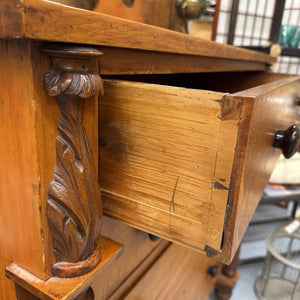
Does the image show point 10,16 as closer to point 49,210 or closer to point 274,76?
point 49,210

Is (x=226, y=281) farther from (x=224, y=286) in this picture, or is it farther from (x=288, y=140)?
(x=288, y=140)

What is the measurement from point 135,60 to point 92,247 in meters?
0.27

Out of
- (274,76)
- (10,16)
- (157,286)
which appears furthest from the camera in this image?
(274,76)

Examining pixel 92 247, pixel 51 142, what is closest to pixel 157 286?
pixel 92 247

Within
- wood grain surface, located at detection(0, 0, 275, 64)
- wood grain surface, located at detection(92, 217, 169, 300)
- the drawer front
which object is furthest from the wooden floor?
wood grain surface, located at detection(0, 0, 275, 64)

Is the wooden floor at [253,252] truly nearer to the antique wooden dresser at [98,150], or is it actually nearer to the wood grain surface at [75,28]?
the antique wooden dresser at [98,150]

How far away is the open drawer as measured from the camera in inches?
13.0

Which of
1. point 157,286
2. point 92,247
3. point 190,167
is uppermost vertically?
point 190,167

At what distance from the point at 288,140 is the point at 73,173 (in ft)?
→ 1.24

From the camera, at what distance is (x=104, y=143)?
16.8 inches

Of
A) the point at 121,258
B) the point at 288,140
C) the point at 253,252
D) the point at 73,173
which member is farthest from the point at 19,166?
the point at 253,252

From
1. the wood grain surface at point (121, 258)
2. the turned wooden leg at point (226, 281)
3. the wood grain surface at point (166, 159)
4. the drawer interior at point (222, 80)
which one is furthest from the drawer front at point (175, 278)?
the drawer interior at point (222, 80)

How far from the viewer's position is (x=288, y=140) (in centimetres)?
53

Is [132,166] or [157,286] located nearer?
[132,166]
